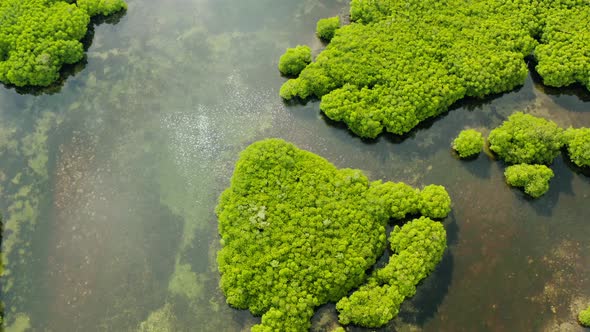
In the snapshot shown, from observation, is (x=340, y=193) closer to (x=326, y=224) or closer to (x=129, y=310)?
(x=326, y=224)

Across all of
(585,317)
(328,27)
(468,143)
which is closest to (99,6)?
(328,27)

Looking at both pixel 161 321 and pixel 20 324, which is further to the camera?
pixel 20 324

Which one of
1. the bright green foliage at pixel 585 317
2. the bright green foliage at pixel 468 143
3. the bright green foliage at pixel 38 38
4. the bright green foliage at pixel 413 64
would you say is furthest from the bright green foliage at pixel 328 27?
the bright green foliage at pixel 585 317

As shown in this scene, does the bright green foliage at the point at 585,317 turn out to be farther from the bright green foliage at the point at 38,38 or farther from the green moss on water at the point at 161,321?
the bright green foliage at the point at 38,38

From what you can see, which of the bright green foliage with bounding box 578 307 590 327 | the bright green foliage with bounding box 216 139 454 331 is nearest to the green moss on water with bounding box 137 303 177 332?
the bright green foliage with bounding box 216 139 454 331

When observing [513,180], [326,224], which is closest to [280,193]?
[326,224]

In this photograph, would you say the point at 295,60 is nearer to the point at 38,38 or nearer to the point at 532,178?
the point at 532,178

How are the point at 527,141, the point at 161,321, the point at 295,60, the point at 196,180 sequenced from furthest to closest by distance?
1. the point at 295,60
2. the point at 196,180
3. the point at 527,141
4. the point at 161,321
